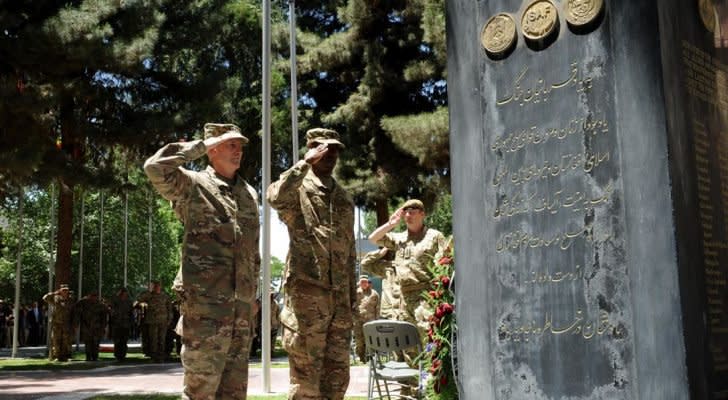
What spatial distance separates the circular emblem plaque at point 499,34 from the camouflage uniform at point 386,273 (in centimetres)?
424

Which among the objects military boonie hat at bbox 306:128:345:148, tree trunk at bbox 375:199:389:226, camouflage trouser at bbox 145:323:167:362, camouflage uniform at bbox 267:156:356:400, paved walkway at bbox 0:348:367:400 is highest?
tree trunk at bbox 375:199:389:226

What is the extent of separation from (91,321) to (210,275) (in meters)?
15.9

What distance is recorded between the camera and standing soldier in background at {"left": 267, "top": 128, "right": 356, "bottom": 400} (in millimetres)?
5672

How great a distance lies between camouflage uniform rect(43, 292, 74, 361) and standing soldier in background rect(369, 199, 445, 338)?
1349 cm

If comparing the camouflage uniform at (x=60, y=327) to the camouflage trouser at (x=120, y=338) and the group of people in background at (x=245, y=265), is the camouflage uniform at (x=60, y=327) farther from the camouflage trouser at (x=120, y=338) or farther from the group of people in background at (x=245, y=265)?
the group of people in background at (x=245, y=265)

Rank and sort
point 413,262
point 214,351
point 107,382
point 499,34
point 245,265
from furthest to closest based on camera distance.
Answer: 1. point 107,382
2. point 413,262
3. point 245,265
4. point 214,351
5. point 499,34

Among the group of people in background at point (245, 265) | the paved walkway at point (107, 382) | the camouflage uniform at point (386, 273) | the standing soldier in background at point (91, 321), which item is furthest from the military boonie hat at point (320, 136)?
the standing soldier in background at point (91, 321)

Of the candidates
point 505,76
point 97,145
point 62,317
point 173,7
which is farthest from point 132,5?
point 505,76

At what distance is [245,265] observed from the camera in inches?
210

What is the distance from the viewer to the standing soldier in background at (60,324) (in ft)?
62.7

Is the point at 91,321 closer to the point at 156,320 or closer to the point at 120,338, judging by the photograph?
the point at 120,338

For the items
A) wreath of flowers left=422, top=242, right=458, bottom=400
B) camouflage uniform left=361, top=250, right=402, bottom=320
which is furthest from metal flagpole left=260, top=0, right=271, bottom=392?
wreath of flowers left=422, top=242, right=458, bottom=400

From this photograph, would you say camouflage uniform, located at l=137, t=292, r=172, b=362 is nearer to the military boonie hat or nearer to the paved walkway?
the paved walkway

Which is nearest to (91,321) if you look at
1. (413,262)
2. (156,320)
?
(156,320)
